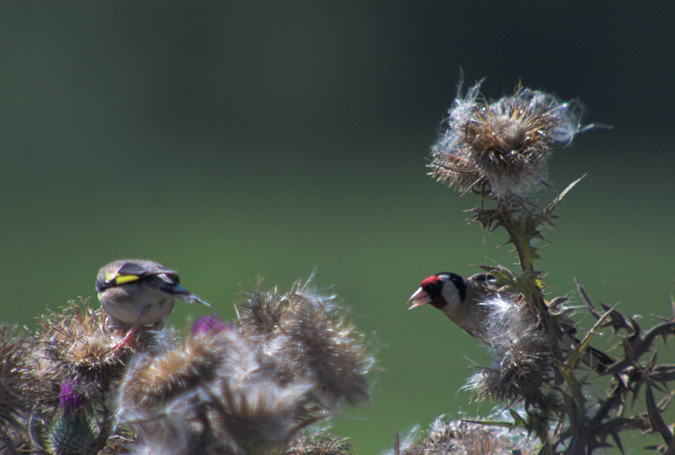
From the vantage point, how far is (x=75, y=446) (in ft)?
2.00

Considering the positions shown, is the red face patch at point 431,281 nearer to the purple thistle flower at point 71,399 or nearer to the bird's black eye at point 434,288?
the bird's black eye at point 434,288

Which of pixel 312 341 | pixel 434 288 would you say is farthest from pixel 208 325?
pixel 434 288

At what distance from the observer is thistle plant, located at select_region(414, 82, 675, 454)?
0.56m

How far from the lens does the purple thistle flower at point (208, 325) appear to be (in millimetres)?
570

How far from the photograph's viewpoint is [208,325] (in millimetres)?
610

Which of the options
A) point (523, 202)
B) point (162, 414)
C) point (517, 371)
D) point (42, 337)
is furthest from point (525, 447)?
point (42, 337)

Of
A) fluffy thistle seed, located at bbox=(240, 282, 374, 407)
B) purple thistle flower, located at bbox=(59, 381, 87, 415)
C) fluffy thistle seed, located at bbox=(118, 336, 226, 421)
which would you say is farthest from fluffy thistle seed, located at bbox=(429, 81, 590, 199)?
purple thistle flower, located at bbox=(59, 381, 87, 415)

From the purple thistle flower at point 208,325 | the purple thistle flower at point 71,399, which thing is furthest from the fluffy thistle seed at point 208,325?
the purple thistle flower at point 71,399

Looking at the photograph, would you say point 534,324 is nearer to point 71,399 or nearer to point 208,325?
point 208,325

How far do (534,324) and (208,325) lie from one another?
314mm

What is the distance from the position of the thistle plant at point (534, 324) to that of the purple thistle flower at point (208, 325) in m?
0.24

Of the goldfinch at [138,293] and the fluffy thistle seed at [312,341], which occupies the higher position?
the goldfinch at [138,293]

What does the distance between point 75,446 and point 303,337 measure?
248 millimetres

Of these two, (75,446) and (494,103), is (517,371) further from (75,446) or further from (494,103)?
(75,446)
